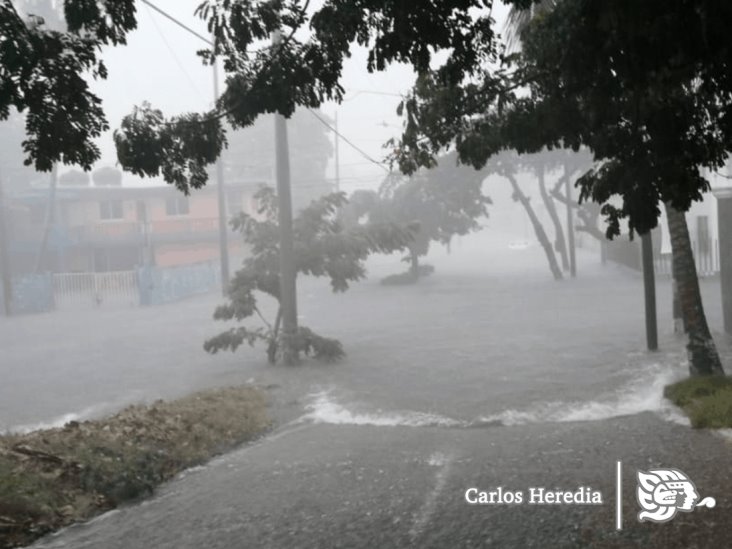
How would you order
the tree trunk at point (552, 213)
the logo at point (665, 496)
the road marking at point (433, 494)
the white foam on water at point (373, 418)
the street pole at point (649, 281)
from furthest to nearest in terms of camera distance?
1. the tree trunk at point (552, 213)
2. the street pole at point (649, 281)
3. the white foam on water at point (373, 418)
4. the road marking at point (433, 494)
5. the logo at point (665, 496)

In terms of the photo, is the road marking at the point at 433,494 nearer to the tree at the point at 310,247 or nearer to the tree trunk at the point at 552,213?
the tree at the point at 310,247

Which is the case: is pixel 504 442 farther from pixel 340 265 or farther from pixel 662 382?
pixel 340 265

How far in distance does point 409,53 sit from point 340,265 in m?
10.1

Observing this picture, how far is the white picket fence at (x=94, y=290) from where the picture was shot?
32.4 metres

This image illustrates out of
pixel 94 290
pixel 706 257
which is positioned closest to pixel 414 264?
pixel 706 257

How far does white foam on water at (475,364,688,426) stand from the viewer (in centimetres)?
984

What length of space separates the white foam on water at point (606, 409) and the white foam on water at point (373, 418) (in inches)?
22.2

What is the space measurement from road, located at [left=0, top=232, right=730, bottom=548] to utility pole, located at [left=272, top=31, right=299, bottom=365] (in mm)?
583

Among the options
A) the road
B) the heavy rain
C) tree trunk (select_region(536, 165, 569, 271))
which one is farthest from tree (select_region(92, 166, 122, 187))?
the heavy rain

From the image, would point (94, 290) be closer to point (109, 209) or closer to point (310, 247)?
point (109, 209)

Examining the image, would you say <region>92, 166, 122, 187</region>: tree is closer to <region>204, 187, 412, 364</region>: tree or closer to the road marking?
<region>204, 187, 412, 364</region>: tree

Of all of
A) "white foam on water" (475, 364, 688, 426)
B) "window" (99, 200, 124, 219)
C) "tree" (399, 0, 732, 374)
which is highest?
"window" (99, 200, 124, 219)

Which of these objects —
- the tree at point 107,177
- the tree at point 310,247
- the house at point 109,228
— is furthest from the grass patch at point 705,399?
the tree at point 107,177

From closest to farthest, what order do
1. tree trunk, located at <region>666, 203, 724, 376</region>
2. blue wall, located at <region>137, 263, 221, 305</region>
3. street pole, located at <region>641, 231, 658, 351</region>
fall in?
tree trunk, located at <region>666, 203, 724, 376</region> < street pole, located at <region>641, 231, 658, 351</region> < blue wall, located at <region>137, 263, 221, 305</region>
